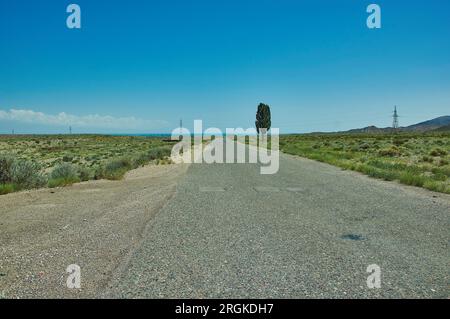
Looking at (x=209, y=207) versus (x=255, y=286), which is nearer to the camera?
(x=255, y=286)

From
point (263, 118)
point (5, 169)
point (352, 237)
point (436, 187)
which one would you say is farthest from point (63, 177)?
point (263, 118)

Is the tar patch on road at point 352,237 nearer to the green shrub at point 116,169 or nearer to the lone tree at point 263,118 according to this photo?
the green shrub at point 116,169

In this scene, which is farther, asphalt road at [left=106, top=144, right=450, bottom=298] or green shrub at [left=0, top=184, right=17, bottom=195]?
green shrub at [left=0, top=184, right=17, bottom=195]

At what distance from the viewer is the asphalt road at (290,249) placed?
4.27m

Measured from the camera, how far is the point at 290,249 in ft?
18.8

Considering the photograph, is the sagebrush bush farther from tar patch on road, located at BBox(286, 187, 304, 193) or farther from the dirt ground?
tar patch on road, located at BBox(286, 187, 304, 193)

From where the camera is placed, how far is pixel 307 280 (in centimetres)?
447

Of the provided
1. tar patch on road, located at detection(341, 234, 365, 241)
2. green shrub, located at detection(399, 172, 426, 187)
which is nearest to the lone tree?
green shrub, located at detection(399, 172, 426, 187)

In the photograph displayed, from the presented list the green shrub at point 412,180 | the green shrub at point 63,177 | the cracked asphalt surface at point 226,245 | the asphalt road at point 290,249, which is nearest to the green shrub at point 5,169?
the green shrub at point 63,177

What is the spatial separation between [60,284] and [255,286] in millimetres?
2284

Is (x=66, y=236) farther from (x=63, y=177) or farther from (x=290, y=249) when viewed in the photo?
(x=63, y=177)

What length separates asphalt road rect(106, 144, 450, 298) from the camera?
427 cm

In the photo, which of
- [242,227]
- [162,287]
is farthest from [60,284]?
[242,227]
